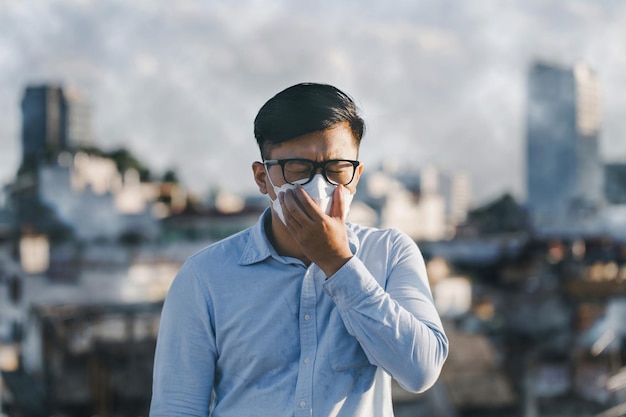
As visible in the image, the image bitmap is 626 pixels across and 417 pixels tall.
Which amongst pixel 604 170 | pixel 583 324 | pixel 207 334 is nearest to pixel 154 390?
pixel 207 334

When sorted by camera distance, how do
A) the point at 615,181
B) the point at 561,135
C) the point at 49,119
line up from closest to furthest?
the point at 49,119
the point at 615,181
the point at 561,135

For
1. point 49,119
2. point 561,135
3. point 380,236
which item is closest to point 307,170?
point 380,236

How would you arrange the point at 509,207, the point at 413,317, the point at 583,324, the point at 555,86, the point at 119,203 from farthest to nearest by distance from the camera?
the point at 555,86 → the point at 509,207 → the point at 119,203 → the point at 583,324 → the point at 413,317

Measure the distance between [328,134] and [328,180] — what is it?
0.10 metres

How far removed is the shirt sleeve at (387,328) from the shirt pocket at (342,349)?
0.05 meters

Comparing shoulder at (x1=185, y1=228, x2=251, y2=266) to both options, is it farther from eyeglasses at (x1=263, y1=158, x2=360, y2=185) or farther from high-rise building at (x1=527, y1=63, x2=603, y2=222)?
high-rise building at (x1=527, y1=63, x2=603, y2=222)

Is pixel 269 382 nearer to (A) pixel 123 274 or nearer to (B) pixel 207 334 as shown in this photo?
(B) pixel 207 334

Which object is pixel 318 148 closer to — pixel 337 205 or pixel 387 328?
pixel 337 205

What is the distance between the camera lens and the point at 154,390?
1612mm

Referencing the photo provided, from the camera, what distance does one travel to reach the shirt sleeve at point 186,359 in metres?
1.57

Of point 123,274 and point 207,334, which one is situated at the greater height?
point 207,334

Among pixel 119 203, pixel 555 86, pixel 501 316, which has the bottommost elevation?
pixel 501 316

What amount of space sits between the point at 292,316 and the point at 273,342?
0.07 m

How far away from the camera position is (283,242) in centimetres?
166
